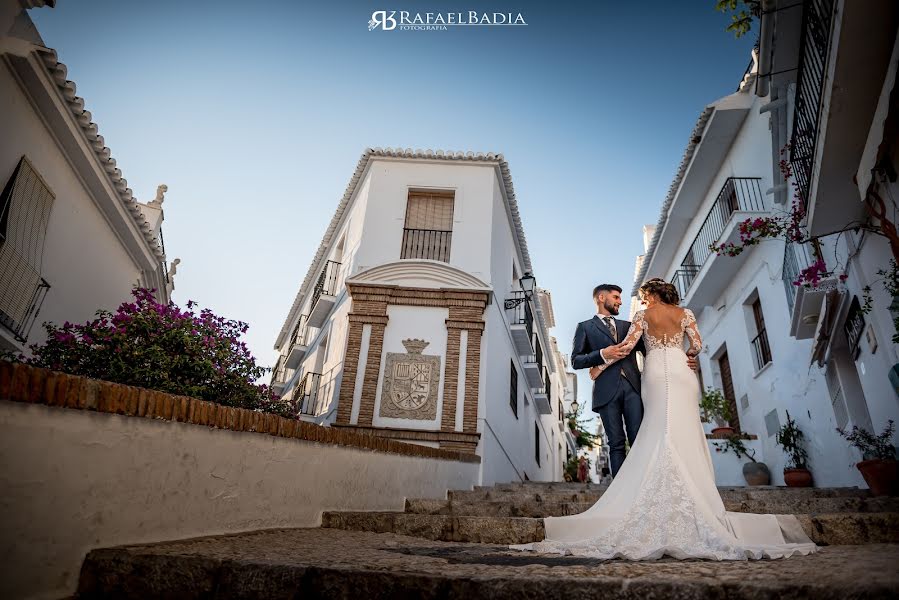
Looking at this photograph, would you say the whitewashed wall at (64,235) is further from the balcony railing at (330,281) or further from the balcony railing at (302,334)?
the balcony railing at (302,334)

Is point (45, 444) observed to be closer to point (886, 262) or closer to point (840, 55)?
point (840, 55)

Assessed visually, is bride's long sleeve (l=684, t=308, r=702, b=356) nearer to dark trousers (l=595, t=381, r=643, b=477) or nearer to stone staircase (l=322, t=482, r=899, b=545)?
dark trousers (l=595, t=381, r=643, b=477)

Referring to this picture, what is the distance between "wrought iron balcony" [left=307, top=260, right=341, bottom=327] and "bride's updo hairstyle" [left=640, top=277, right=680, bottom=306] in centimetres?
942

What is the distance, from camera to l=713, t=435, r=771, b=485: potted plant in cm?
968

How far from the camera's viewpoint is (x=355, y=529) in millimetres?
3984

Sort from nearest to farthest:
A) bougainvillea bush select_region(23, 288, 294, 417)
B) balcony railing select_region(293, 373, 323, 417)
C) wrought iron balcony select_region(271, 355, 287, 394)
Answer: bougainvillea bush select_region(23, 288, 294, 417)
balcony railing select_region(293, 373, 323, 417)
wrought iron balcony select_region(271, 355, 287, 394)

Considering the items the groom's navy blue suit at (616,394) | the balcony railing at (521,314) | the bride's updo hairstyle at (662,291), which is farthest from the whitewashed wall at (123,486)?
the balcony railing at (521,314)

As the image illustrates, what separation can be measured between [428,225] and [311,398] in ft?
15.3

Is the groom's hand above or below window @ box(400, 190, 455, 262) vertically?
below

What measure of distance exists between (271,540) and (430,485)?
399cm

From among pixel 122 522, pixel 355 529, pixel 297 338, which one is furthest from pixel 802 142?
pixel 297 338

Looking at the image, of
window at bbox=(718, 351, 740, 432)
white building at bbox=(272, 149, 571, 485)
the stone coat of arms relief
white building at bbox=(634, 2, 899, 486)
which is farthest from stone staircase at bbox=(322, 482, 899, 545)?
window at bbox=(718, 351, 740, 432)

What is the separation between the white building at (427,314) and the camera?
33.6ft

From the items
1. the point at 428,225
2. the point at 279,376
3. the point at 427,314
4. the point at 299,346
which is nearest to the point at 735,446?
the point at 427,314
